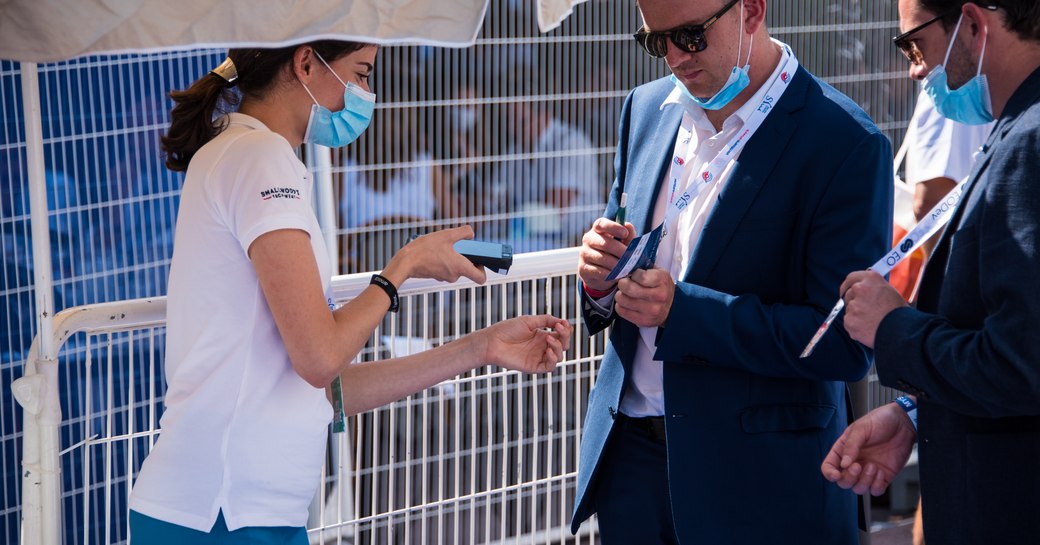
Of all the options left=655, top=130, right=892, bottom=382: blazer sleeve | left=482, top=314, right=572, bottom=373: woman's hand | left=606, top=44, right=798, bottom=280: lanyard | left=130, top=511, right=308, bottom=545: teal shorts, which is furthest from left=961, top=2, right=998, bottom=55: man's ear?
left=130, top=511, right=308, bottom=545: teal shorts

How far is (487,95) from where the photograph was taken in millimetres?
4664

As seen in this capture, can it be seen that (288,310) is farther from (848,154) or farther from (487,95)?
(487,95)

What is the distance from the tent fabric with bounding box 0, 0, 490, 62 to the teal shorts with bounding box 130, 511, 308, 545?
932 millimetres

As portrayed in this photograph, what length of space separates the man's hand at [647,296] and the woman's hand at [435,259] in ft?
1.13

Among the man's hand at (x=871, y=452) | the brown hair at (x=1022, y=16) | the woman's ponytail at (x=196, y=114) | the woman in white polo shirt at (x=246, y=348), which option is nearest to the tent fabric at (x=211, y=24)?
the woman in white polo shirt at (x=246, y=348)

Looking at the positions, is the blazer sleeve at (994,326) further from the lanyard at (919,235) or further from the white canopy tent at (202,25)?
the white canopy tent at (202,25)

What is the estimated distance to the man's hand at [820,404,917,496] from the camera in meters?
2.26

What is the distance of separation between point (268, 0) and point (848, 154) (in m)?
1.29

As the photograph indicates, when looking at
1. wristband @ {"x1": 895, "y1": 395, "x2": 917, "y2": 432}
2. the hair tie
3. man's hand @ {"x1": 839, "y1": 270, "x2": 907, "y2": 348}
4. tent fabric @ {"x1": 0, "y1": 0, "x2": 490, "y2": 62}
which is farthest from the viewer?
the hair tie

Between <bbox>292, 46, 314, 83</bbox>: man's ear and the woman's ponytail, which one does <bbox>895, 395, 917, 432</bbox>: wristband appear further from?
the woman's ponytail

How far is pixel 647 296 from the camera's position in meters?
2.48

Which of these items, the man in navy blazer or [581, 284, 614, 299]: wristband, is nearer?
the man in navy blazer

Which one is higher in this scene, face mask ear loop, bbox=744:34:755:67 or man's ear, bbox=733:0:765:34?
man's ear, bbox=733:0:765:34

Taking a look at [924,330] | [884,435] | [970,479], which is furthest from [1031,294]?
[884,435]
